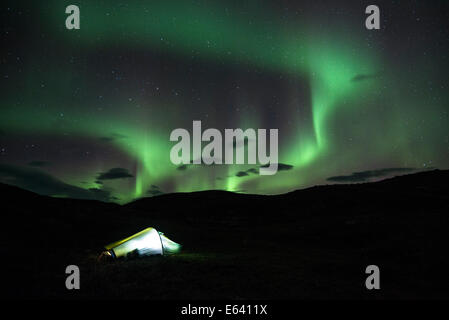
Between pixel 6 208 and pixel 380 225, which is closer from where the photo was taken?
pixel 380 225

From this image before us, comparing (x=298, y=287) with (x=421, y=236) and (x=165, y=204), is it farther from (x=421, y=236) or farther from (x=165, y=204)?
(x=165, y=204)

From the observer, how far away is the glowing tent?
15613 millimetres

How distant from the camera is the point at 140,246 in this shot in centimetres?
1634

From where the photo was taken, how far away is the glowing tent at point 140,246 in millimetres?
15613

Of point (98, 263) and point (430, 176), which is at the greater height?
point (430, 176)
